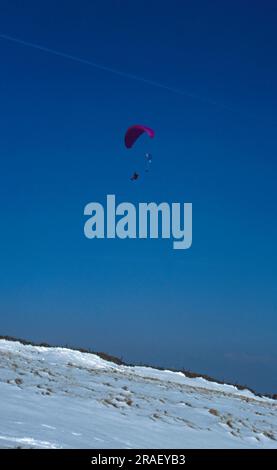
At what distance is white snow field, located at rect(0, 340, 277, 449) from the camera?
1232cm

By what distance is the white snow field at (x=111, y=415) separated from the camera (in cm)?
1232

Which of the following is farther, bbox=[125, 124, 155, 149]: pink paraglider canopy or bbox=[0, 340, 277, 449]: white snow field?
bbox=[125, 124, 155, 149]: pink paraglider canopy

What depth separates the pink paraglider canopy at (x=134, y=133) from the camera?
38.1 metres

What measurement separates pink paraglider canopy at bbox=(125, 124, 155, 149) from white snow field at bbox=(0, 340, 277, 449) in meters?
18.3

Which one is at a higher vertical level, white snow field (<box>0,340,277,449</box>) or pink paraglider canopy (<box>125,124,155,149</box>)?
pink paraglider canopy (<box>125,124,155,149</box>)

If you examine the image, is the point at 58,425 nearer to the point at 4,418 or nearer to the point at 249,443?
the point at 4,418

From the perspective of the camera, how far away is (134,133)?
39.1 meters

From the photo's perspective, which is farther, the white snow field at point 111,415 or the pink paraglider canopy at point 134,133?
the pink paraglider canopy at point 134,133

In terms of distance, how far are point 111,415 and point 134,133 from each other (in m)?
26.3

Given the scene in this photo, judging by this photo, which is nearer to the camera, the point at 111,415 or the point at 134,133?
the point at 111,415

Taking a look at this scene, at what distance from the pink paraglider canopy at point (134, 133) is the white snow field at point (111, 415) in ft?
60.0

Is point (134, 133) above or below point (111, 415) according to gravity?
above

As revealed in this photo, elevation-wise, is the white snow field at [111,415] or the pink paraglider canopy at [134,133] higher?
the pink paraglider canopy at [134,133]
